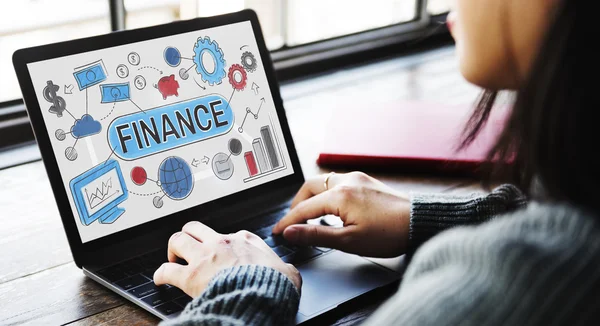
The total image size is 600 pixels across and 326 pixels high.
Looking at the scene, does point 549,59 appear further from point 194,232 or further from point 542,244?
point 194,232

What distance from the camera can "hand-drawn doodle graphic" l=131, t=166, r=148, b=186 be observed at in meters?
0.99

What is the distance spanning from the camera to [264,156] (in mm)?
1120

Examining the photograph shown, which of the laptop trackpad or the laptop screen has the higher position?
the laptop screen

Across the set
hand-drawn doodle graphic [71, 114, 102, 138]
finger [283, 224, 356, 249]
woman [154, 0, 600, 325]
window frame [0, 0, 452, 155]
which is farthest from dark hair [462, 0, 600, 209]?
window frame [0, 0, 452, 155]

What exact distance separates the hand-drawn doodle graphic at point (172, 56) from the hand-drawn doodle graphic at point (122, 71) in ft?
0.22

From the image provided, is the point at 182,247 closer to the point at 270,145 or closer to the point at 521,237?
the point at 270,145

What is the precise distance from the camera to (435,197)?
996 mm

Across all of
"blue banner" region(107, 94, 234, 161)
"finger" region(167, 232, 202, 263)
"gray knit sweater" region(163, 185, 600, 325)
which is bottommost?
"finger" region(167, 232, 202, 263)

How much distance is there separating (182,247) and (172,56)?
12.4 inches

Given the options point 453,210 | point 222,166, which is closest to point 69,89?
point 222,166

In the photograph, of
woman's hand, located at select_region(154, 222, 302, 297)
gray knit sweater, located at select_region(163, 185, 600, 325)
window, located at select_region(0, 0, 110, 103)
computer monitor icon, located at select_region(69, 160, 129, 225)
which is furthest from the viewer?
window, located at select_region(0, 0, 110, 103)

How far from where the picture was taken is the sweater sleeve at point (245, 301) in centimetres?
69

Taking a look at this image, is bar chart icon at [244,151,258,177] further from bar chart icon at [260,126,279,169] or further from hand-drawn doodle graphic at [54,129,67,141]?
hand-drawn doodle graphic at [54,129,67,141]

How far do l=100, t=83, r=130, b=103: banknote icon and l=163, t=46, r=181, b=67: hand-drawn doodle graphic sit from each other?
0.26 feet
